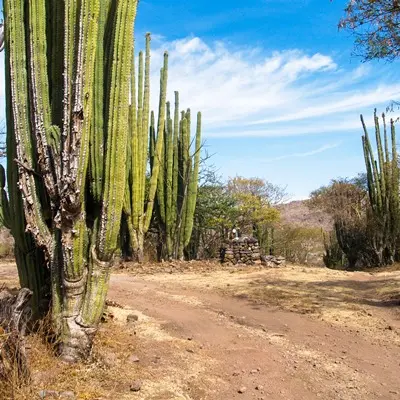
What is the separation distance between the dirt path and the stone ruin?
5083 millimetres

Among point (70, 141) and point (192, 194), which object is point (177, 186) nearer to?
point (192, 194)

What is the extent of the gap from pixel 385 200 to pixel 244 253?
17.7 ft

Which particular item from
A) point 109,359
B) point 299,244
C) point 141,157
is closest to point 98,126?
point 109,359

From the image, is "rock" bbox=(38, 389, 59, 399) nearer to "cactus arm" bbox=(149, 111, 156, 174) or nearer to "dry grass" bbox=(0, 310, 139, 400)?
"dry grass" bbox=(0, 310, 139, 400)

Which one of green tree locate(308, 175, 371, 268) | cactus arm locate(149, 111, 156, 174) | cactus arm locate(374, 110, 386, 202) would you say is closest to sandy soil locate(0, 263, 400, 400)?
cactus arm locate(149, 111, 156, 174)

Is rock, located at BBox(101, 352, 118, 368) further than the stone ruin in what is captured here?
No

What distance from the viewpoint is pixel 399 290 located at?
333 inches

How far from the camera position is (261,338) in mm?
5516

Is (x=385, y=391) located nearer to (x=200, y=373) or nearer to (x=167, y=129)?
(x=200, y=373)

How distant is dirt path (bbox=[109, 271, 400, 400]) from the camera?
4.11m

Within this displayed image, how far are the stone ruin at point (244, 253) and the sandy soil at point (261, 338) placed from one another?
145 inches

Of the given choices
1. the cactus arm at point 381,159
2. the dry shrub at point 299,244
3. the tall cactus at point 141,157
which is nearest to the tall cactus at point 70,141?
the tall cactus at point 141,157

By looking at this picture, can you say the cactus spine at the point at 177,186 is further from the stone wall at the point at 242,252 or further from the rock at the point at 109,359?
the rock at the point at 109,359

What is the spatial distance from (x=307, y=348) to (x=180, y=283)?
4.52 metres
